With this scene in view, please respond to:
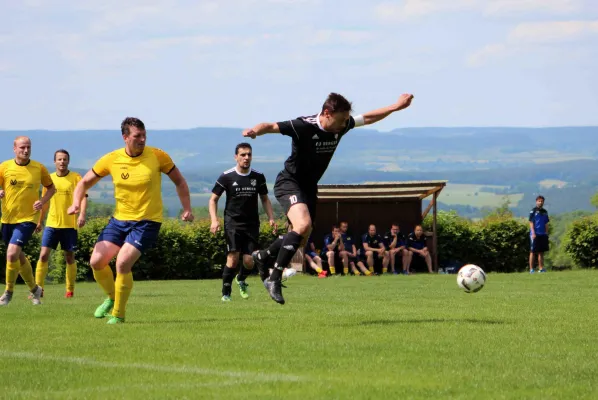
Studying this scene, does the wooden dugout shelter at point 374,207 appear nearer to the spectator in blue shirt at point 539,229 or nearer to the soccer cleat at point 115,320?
the spectator in blue shirt at point 539,229

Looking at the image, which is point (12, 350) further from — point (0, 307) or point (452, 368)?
point (0, 307)

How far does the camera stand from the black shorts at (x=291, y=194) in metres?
11.6

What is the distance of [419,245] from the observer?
3077 centimetres

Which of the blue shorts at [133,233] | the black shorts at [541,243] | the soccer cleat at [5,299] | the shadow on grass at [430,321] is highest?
the blue shorts at [133,233]

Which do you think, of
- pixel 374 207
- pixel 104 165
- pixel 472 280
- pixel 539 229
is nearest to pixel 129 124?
pixel 104 165

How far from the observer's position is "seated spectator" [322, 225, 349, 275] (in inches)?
1168

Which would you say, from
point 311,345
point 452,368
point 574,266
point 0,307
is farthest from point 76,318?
point 574,266

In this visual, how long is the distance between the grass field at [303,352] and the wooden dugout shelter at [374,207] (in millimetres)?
16784

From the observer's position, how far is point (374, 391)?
23.1 feet

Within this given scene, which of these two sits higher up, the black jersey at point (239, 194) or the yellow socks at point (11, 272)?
the black jersey at point (239, 194)

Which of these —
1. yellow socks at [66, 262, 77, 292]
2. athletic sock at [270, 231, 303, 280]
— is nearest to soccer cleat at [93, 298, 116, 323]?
athletic sock at [270, 231, 303, 280]

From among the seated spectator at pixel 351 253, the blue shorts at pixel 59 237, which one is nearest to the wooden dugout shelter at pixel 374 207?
the seated spectator at pixel 351 253

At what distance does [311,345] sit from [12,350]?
2.55 meters

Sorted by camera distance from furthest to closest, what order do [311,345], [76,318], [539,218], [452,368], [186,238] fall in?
[186,238] → [539,218] → [76,318] → [311,345] → [452,368]
